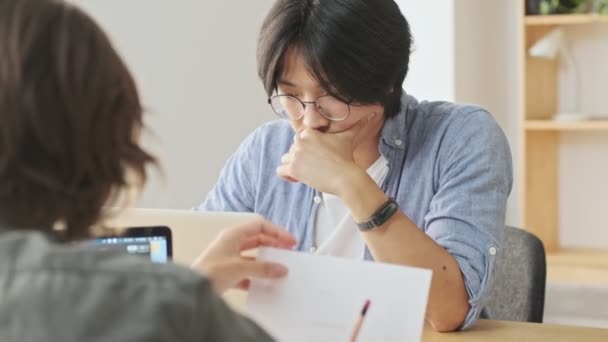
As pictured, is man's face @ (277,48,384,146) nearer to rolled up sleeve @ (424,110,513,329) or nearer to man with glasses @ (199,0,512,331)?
man with glasses @ (199,0,512,331)

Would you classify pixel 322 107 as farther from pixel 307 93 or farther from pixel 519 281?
pixel 519 281

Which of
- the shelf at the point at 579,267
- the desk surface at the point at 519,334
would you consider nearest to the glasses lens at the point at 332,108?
the desk surface at the point at 519,334

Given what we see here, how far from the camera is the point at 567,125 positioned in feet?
11.0

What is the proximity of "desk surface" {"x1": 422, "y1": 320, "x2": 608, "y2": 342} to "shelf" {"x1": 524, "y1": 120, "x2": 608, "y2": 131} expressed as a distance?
70.5 inches

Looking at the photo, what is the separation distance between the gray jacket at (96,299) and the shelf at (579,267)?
8.82 feet

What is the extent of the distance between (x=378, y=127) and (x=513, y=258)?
467 mm

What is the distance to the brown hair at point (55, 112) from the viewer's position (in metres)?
0.73

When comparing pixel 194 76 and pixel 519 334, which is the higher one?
pixel 194 76

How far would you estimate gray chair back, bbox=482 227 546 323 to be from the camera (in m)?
2.06

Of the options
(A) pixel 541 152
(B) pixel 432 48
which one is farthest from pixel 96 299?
(A) pixel 541 152

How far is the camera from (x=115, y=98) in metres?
0.77

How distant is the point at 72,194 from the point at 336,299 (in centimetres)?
57

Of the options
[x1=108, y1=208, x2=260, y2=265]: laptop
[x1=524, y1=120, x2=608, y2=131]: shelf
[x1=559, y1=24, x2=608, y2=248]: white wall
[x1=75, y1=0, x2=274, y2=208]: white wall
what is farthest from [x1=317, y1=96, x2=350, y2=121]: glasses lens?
[x1=559, y1=24, x2=608, y2=248]: white wall

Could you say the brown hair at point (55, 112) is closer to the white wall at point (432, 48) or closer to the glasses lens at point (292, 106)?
the glasses lens at point (292, 106)
